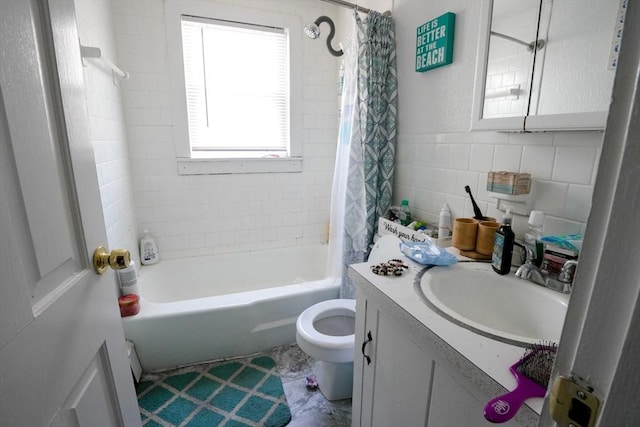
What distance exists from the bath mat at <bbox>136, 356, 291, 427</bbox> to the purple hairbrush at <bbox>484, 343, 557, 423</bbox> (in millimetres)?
1257

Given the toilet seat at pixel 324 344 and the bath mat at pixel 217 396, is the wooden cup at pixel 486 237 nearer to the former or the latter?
the toilet seat at pixel 324 344

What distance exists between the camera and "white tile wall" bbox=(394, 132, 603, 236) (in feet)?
3.23

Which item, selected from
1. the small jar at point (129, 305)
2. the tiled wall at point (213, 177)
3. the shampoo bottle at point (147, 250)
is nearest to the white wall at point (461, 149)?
the tiled wall at point (213, 177)

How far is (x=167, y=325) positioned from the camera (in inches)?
67.5

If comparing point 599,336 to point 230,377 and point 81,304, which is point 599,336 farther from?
point 230,377

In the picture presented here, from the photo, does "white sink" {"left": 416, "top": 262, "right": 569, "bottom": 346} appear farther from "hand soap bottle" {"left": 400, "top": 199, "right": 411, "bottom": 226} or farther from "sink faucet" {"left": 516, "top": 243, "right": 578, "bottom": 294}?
"hand soap bottle" {"left": 400, "top": 199, "right": 411, "bottom": 226}

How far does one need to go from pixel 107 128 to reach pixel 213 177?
2.64ft

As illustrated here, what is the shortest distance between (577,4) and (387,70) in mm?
1033

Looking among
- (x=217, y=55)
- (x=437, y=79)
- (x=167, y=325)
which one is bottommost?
(x=167, y=325)

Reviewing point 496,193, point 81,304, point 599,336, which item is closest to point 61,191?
point 81,304

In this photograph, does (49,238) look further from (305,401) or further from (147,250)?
(147,250)

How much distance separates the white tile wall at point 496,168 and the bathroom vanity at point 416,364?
0.43 meters

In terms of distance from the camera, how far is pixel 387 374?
96cm

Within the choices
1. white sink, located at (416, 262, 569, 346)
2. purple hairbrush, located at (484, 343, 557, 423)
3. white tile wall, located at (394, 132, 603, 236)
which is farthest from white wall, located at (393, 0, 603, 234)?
purple hairbrush, located at (484, 343, 557, 423)
